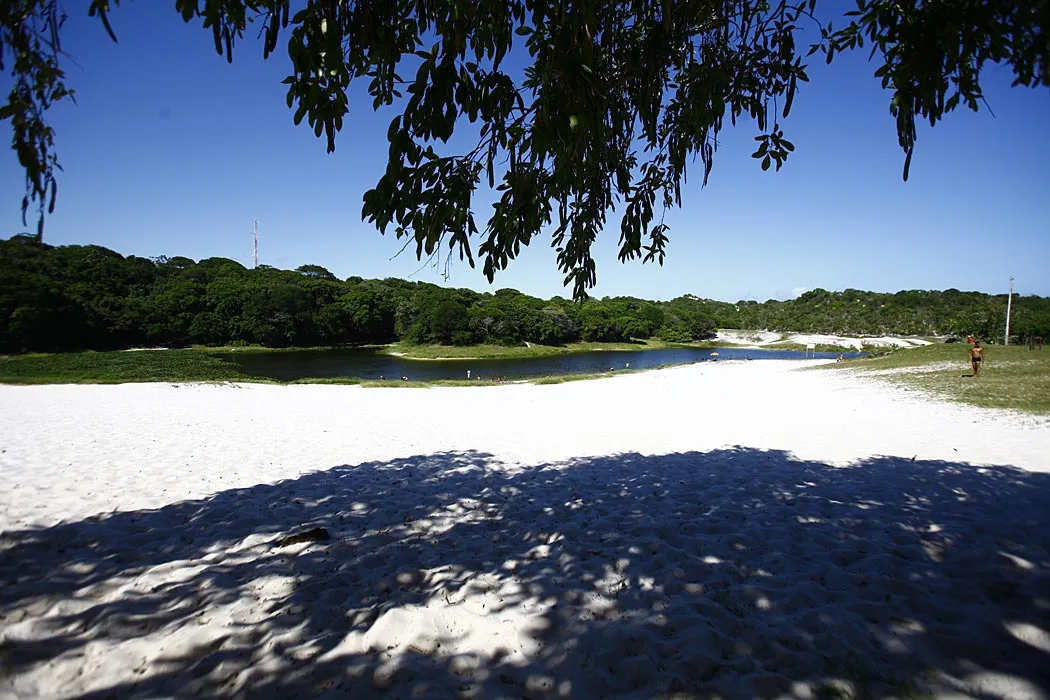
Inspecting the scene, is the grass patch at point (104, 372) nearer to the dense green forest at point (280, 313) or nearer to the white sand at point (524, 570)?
the white sand at point (524, 570)

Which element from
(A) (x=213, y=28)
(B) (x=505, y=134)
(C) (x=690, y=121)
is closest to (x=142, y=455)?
(A) (x=213, y=28)

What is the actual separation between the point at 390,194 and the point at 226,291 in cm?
7893

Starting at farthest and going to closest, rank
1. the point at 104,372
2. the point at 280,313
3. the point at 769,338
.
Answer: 1. the point at 769,338
2. the point at 280,313
3. the point at 104,372

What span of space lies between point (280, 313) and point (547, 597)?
74207 millimetres

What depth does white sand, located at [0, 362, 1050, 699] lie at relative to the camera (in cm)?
224

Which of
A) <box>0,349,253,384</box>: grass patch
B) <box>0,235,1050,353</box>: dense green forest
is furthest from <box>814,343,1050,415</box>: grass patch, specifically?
<box>0,235,1050,353</box>: dense green forest

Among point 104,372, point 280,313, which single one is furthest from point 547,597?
point 280,313

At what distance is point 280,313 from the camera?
67.1 m

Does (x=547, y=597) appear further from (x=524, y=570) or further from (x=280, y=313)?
(x=280, y=313)

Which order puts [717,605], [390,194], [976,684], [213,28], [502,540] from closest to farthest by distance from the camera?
[976,684] < [213,28] < [390,194] < [717,605] < [502,540]

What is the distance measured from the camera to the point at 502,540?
4.02 m

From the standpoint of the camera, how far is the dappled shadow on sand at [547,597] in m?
2.21

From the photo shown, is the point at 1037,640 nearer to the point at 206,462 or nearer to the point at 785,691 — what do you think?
the point at 785,691

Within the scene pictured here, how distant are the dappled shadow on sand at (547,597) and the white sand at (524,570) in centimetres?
2
